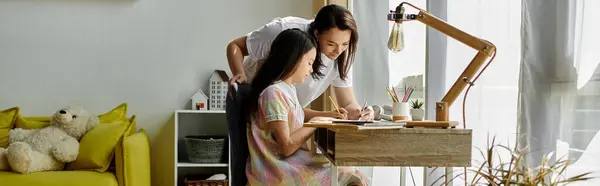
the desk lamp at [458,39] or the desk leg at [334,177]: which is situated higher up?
the desk lamp at [458,39]

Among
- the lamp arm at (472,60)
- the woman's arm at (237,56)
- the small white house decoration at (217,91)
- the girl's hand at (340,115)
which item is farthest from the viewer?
the small white house decoration at (217,91)

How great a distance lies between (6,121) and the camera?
3594 millimetres

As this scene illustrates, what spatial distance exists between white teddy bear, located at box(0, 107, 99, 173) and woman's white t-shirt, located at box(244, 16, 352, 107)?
1345 millimetres

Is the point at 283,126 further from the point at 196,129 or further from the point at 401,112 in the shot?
the point at 196,129

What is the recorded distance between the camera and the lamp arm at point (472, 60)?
1867 mm

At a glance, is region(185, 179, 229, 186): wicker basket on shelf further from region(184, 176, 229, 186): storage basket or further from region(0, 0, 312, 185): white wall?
region(0, 0, 312, 185): white wall

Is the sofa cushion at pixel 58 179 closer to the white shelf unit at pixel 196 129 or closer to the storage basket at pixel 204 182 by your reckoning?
the storage basket at pixel 204 182

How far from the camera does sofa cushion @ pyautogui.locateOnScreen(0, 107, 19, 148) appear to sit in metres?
3.49

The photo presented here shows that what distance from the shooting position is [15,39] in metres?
3.96

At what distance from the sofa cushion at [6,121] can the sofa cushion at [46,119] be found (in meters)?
0.04

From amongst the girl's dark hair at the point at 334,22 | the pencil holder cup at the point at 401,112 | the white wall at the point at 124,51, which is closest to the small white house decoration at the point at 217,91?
the white wall at the point at 124,51

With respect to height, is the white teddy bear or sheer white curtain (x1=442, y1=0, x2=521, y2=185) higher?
sheer white curtain (x1=442, y1=0, x2=521, y2=185)

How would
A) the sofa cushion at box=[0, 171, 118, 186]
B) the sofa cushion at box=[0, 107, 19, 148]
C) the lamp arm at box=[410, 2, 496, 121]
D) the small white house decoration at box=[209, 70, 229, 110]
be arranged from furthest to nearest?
the small white house decoration at box=[209, 70, 229, 110], the sofa cushion at box=[0, 107, 19, 148], the sofa cushion at box=[0, 171, 118, 186], the lamp arm at box=[410, 2, 496, 121]

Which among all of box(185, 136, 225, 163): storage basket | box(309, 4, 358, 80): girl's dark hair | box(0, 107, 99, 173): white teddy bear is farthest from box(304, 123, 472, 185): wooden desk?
box(185, 136, 225, 163): storage basket
